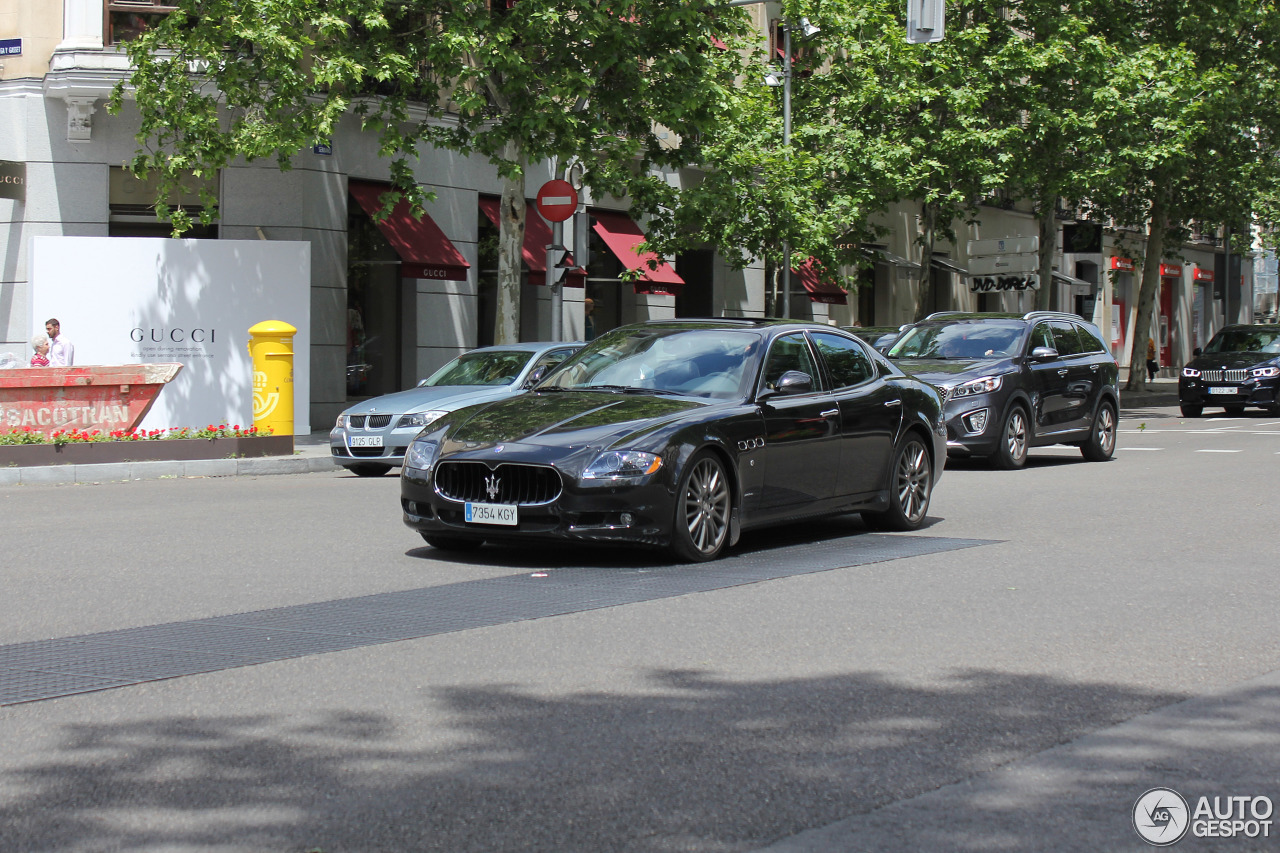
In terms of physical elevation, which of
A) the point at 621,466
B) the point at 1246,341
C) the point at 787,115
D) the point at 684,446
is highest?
the point at 787,115

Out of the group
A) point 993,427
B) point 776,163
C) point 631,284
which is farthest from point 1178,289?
point 993,427

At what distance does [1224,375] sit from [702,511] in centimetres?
2537

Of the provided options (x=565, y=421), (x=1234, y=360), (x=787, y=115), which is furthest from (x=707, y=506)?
(x=1234, y=360)

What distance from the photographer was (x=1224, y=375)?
31.4 metres

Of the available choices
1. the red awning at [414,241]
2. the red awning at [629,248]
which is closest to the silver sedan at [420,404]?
the red awning at [414,241]

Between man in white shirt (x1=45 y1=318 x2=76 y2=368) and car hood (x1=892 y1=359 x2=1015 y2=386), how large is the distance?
34.0 feet

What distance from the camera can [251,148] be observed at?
1980 cm

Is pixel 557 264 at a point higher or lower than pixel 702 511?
higher

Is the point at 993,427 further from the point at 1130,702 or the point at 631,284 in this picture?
the point at 631,284

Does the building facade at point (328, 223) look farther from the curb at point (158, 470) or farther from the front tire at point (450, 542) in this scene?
the front tire at point (450, 542)

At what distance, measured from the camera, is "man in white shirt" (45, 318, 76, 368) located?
63.3ft

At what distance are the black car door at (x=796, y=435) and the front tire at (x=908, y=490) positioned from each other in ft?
2.78

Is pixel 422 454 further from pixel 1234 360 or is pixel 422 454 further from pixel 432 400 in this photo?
pixel 1234 360

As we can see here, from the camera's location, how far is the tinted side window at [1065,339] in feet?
59.9
